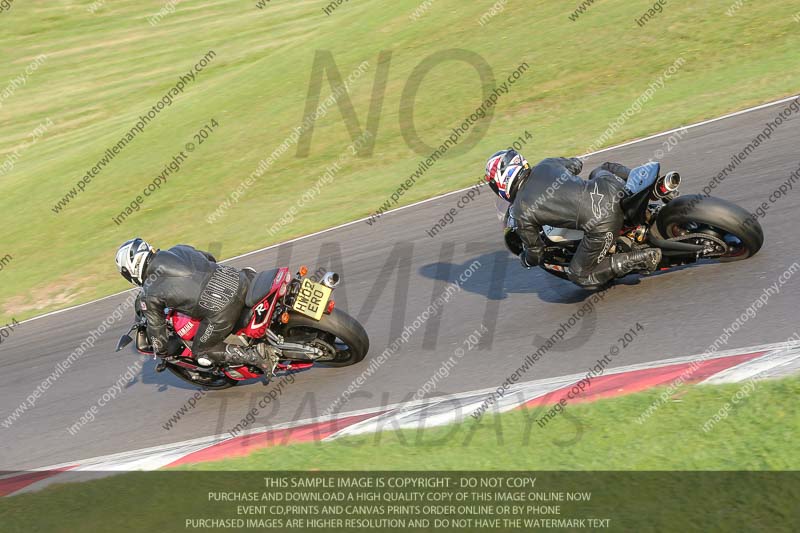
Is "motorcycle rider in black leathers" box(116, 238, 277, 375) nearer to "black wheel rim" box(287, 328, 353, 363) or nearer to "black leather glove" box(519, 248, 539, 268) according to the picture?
"black wheel rim" box(287, 328, 353, 363)

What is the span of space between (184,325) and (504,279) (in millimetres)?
3664

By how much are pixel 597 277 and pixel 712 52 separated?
10990mm

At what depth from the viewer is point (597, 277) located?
7938mm

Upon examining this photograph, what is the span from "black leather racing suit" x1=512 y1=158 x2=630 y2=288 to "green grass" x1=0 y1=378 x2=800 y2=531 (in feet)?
7.59

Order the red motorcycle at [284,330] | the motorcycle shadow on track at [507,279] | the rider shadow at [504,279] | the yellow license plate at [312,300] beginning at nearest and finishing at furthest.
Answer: the yellow license plate at [312,300], the red motorcycle at [284,330], the motorcycle shadow on track at [507,279], the rider shadow at [504,279]

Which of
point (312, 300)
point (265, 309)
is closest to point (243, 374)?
point (265, 309)

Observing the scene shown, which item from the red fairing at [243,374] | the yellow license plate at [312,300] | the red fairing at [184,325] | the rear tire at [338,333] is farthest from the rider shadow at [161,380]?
the yellow license plate at [312,300]

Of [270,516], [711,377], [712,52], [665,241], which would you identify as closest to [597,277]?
[665,241]

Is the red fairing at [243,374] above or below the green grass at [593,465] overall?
below

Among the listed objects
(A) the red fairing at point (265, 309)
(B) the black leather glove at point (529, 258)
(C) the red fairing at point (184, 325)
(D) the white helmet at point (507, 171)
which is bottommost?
(C) the red fairing at point (184, 325)

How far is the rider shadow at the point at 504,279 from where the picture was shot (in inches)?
344

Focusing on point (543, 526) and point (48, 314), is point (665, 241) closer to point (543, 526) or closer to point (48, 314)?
point (543, 526)

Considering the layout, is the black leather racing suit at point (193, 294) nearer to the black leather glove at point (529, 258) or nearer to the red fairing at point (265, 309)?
the red fairing at point (265, 309)

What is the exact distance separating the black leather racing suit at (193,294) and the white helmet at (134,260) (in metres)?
0.08
